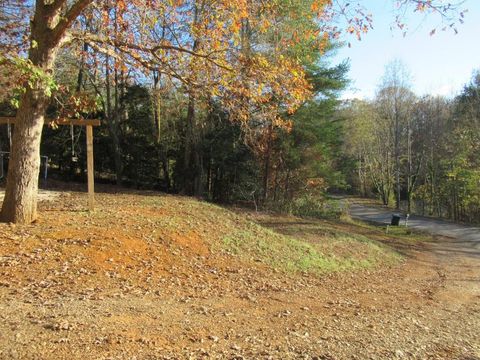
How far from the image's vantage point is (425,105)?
44.3 metres

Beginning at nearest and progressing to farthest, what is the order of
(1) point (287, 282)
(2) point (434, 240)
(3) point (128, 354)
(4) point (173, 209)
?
(3) point (128, 354) → (1) point (287, 282) → (4) point (173, 209) → (2) point (434, 240)

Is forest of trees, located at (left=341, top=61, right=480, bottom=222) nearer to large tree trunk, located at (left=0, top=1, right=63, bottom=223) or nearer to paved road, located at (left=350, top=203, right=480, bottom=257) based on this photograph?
paved road, located at (left=350, top=203, right=480, bottom=257)

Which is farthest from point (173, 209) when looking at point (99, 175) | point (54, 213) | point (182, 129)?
point (99, 175)

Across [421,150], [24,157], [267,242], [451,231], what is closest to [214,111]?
[267,242]

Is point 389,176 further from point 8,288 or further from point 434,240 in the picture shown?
point 8,288

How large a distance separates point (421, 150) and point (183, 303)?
4026cm

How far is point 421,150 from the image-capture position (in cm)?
4203

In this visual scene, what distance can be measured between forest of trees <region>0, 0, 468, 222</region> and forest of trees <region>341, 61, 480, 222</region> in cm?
17

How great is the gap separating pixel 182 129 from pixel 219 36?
1367 cm

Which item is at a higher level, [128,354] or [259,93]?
[259,93]

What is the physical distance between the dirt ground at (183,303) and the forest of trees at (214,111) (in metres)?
1.75

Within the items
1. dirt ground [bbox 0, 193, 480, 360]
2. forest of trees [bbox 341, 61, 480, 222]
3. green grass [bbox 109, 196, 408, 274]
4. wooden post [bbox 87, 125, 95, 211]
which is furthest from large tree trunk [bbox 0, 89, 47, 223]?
forest of trees [bbox 341, 61, 480, 222]

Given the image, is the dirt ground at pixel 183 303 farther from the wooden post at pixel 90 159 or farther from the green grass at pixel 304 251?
the green grass at pixel 304 251

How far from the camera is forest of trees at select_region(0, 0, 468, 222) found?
8.12 m
